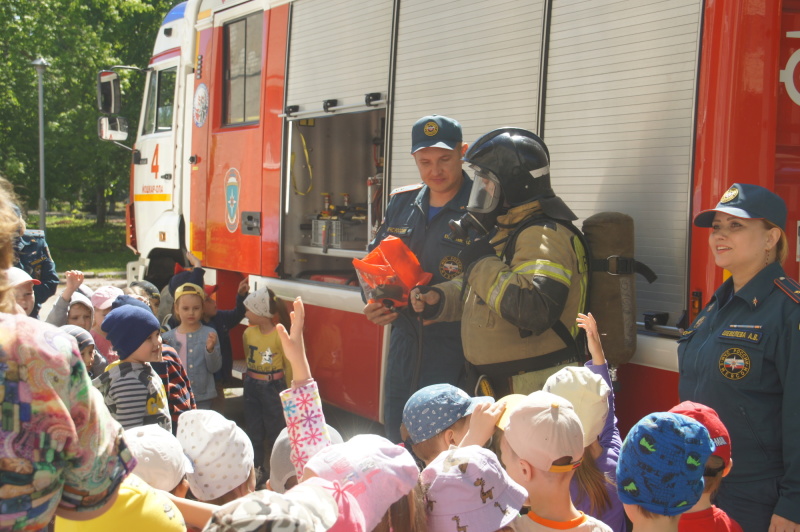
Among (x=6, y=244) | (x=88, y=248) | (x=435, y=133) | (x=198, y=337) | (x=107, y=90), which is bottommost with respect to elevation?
(x=88, y=248)

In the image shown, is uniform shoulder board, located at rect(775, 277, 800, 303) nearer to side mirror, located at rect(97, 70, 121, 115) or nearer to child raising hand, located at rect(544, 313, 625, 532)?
child raising hand, located at rect(544, 313, 625, 532)

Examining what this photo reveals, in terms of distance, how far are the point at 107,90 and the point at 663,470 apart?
6.81m

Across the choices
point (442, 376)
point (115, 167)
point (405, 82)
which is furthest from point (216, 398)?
point (115, 167)

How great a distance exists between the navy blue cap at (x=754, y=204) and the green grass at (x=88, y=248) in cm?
1748

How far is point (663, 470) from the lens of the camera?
1942mm

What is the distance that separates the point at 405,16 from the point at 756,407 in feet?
9.89

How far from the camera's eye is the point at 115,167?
21.4 m

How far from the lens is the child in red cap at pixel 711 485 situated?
2180 millimetres

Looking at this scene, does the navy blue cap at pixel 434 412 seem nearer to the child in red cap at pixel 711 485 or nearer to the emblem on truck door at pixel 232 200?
the child in red cap at pixel 711 485

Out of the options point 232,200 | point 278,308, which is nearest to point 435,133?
point 278,308

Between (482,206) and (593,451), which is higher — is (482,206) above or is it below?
above

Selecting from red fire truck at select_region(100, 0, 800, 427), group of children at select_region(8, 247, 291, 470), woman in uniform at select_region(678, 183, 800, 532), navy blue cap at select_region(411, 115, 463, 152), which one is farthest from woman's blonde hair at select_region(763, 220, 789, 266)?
group of children at select_region(8, 247, 291, 470)

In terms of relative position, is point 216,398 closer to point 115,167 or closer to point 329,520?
point 329,520

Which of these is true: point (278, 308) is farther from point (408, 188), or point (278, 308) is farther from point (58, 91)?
point (58, 91)
